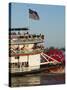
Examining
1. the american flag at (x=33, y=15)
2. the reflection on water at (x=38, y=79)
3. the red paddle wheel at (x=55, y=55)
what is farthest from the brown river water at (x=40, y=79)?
the american flag at (x=33, y=15)

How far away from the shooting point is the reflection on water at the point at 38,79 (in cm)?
272

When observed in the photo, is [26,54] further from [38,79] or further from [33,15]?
[33,15]

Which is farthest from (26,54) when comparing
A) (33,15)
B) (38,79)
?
(33,15)

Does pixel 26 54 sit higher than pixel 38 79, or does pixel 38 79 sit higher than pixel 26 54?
pixel 26 54

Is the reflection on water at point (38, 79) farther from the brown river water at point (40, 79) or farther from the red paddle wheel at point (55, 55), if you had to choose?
the red paddle wheel at point (55, 55)

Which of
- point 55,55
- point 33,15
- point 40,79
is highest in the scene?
point 33,15

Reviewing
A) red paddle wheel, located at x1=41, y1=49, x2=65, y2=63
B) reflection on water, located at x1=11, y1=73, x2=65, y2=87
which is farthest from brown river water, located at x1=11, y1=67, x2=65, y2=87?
red paddle wheel, located at x1=41, y1=49, x2=65, y2=63

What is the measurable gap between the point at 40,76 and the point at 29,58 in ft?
0.85

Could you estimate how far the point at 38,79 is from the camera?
2.78 meters

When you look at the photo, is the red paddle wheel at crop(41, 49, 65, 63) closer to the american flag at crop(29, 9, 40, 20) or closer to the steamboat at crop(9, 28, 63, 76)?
the steamboat at crop(9, 28, 63, 76)

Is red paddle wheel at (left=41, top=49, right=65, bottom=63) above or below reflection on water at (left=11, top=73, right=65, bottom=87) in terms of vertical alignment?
above

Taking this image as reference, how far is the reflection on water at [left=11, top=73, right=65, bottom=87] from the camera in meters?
2.72

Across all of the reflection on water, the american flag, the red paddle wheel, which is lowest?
the reflection on water

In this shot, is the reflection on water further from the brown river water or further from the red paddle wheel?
the red paddle wheel
